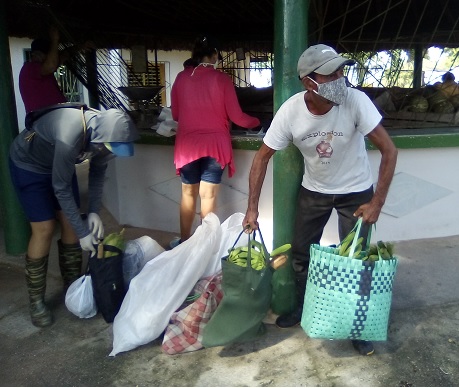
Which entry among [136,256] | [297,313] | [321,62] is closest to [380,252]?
[297,313]

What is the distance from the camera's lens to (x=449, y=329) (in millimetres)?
2736

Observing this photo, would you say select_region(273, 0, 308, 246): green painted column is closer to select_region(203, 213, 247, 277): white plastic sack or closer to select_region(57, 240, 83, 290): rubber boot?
select_region(203, 213, 247, 277): white plastic sack

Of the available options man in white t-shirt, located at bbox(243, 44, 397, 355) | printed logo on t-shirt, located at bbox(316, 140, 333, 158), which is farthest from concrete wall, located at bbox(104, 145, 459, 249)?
printed logo on t-shirt, located at bbox(316, 140, 333, 158)

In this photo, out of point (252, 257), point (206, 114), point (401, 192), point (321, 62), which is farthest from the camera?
point (401, 192)

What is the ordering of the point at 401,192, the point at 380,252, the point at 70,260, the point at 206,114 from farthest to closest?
the point at 401,192
the point at 206,114
the point at 70,260
the point at 380,252

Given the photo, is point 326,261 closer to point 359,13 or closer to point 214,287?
point 214,287

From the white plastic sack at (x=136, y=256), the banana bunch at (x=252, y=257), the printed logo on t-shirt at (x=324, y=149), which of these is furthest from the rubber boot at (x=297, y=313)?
the white plastic sack at (x=136, y=256)

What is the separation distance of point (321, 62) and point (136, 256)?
1589mm

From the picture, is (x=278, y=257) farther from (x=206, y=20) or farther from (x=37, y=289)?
(x=206, y=20)

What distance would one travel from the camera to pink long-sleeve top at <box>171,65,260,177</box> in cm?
344

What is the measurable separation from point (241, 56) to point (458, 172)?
9.89ft

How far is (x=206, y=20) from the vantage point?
248 inches

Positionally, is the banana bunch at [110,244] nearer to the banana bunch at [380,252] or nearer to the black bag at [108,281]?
the black bag at [108,281]

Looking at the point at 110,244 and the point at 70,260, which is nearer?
the point at 110,244
